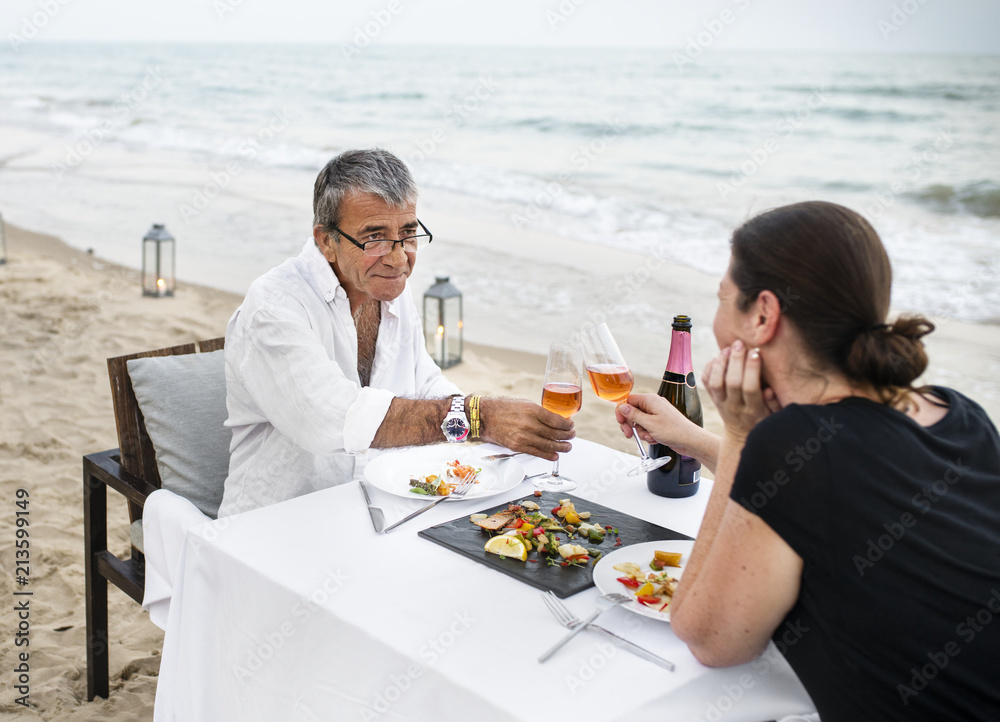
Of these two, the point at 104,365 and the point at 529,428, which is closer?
the point at 529,428

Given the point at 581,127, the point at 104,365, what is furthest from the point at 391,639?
the point at 581,127

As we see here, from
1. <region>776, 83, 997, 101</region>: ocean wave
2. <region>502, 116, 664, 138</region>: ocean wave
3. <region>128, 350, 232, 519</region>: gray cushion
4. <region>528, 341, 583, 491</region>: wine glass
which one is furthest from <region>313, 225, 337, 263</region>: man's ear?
<region>776, 83, 997, 101</region>: ocean wave

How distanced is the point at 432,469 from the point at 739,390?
3.13ft

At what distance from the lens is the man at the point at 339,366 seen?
2.11 meters

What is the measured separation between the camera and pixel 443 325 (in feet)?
19.1

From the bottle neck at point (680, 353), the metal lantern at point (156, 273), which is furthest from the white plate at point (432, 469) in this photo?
the metal lantern at point (156, 273)

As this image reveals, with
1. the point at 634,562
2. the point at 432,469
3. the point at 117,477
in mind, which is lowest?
the point at 117,477

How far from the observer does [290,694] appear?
1.54 m

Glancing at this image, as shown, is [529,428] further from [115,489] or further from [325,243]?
[115,489]

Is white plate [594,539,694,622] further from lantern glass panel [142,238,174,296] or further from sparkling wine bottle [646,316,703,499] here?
lantern glass panel [142,238,174,296]

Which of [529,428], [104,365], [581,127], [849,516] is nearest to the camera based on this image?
[849,516]

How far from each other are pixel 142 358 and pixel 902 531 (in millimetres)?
2252

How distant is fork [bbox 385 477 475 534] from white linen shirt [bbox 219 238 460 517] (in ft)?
0.92

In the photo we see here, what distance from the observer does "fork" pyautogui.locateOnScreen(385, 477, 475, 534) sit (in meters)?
1.77
